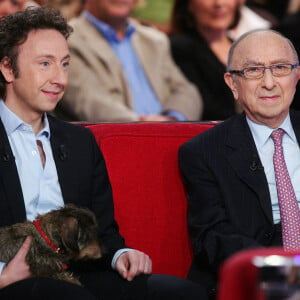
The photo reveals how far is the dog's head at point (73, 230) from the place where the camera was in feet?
7.86

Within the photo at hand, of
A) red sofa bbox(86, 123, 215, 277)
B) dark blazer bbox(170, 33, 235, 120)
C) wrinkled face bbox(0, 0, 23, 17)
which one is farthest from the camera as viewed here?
dark blazer bbox(170, 33, 235, 120)

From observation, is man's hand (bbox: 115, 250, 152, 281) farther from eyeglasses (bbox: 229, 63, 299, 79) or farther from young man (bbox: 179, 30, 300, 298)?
eyeglasses (bbox: 229, 63, 299, 79)

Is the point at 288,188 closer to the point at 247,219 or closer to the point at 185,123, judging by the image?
the point at 247,219

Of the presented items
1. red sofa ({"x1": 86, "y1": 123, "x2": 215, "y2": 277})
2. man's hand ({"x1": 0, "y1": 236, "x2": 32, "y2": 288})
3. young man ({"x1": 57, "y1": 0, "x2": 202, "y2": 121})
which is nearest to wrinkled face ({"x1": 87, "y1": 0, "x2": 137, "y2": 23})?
young man ({"x1": 57, "y1": 0, "x2": 202, "y2": 121})

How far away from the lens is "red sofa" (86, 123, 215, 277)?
9.28ft

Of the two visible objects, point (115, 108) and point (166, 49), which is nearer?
point (115, 108)

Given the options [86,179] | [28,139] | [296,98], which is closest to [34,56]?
[28,139]

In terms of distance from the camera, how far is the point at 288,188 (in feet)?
8.63

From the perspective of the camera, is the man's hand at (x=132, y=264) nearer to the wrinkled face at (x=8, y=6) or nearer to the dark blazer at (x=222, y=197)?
the dark blazer at (x=222, y=197)

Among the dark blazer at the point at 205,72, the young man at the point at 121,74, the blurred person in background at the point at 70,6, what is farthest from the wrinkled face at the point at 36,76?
the blurred person in background at the point at 70,6

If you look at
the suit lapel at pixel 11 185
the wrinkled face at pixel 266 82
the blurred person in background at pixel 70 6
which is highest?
the blurred person in background at pixel 70 6

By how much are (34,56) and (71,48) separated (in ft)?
5.03

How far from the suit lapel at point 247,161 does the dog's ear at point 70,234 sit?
62 centimetres

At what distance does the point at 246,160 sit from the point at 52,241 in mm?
749
